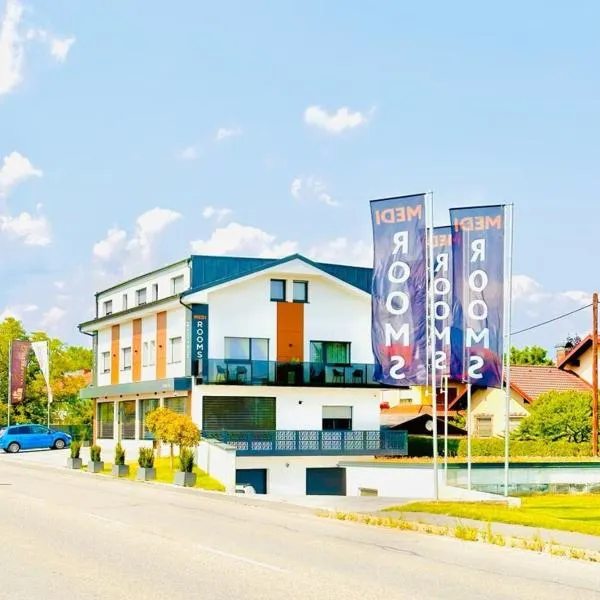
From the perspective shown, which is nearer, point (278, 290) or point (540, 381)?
point (278, 290)

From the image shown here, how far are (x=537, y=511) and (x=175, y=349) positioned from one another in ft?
91.4

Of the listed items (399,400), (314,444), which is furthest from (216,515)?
(399,400)

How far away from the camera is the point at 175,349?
163 ft

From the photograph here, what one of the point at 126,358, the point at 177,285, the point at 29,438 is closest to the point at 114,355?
the point at 126,358

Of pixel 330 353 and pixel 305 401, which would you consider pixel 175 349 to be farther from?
pixel 330 353

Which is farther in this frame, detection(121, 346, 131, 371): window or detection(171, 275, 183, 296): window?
detection(121, 346, 131, 371): window

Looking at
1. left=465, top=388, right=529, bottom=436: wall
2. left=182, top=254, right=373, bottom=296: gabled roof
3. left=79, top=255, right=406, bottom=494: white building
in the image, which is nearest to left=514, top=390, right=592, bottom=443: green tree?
left=79, top=255, right=406, bottom=494: white building

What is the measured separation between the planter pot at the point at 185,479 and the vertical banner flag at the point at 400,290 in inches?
392

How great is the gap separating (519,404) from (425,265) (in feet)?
130

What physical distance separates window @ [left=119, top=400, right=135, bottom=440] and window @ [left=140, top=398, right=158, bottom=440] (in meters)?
→ 1.12

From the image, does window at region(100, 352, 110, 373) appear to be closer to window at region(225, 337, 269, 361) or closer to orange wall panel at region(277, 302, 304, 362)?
window at region(225, 337, 269, 361)

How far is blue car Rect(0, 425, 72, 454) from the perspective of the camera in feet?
188

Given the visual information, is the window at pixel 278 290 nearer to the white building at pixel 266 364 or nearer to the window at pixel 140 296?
the white building at pixel 266 364

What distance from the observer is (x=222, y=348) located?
48.5 meters
